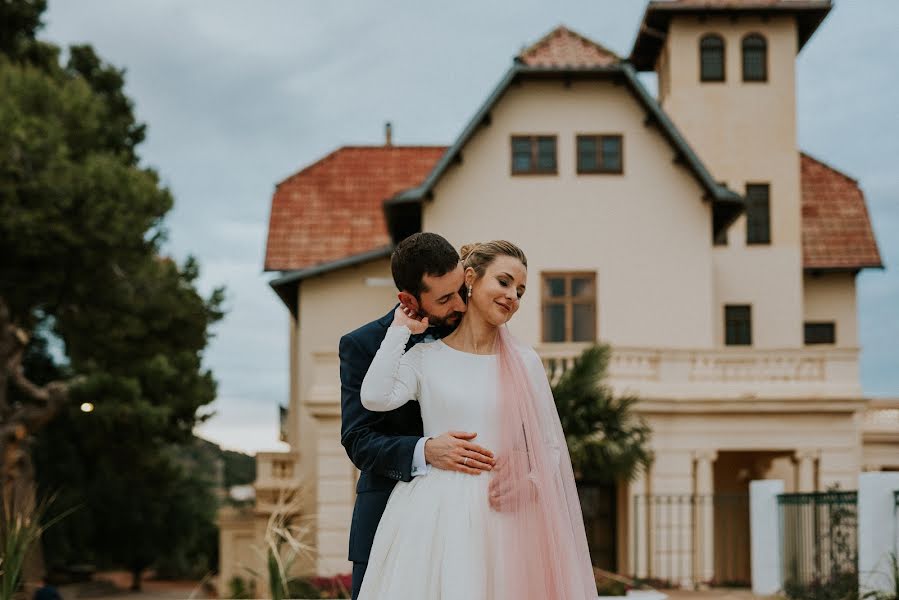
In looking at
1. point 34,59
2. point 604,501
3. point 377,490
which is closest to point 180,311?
point 34,59

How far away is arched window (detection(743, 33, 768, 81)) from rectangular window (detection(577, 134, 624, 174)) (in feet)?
17.1

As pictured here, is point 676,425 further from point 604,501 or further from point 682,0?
point 682,0

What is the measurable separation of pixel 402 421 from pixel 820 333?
2870 cm

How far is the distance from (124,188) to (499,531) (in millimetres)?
23718

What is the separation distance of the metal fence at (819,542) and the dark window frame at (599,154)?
9.55 metres

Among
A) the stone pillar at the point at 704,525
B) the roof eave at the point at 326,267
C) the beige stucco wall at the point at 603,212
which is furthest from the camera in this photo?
the roof eave at the point at 326,267

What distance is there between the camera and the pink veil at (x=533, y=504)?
177 inches

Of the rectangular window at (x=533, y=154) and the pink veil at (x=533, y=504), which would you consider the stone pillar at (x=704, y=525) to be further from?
the pink veil at (x=533, y=504)

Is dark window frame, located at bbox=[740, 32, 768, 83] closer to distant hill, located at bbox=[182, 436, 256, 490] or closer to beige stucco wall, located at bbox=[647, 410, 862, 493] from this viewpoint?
beige stucco wall, located at bbox=[647, 410, 862, 493]

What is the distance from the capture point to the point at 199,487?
48.7 m

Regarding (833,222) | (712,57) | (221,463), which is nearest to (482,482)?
(712,57)

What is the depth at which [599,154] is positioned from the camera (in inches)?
1046

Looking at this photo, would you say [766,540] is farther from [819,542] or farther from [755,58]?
[755,58]

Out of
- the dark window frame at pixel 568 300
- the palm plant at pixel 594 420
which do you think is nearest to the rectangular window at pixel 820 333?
the dark window frame at pixel 568 300
